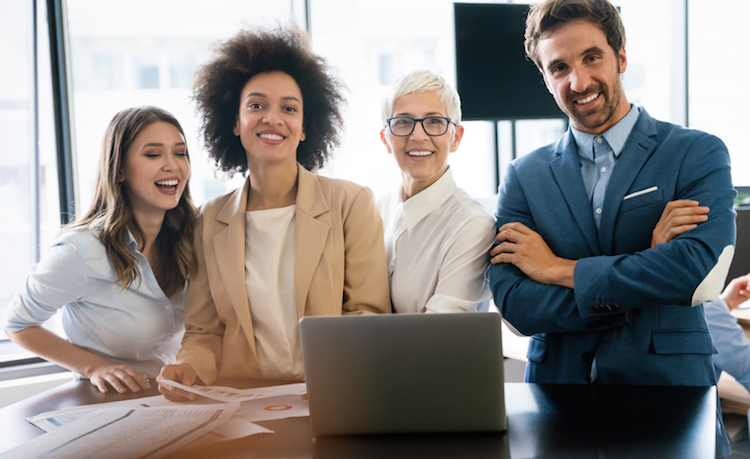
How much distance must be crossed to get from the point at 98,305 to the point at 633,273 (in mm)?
1678

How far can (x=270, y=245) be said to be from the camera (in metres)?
1.77

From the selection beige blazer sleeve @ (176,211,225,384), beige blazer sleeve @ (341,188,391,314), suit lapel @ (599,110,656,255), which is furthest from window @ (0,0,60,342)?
suit lapel @ (599,110,656,255)

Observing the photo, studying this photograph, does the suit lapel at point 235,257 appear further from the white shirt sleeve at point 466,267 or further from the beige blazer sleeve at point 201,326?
the white shirt sleeve at point 466,267

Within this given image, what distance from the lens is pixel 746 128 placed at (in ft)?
15.1

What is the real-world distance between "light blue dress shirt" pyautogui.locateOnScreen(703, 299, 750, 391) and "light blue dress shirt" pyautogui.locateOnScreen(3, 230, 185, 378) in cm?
203

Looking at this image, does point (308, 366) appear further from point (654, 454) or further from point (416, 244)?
point (416, 244)

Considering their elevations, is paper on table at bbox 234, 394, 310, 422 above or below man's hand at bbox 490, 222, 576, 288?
below

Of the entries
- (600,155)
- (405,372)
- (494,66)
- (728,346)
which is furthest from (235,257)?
(494,66)

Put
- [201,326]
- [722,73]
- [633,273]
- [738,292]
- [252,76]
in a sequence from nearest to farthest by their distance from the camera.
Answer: [633,273] < [201,326] < [252,76] < [738,292] < [722,73]

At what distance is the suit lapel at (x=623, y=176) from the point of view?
156cm

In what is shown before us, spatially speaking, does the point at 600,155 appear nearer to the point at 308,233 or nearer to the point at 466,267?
the point at 466,267

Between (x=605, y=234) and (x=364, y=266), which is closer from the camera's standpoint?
(x=605, y=234)

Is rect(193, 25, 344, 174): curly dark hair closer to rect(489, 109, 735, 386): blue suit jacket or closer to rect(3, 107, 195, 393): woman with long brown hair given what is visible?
rect(3, 107, 195, 393): woman with long brown hair

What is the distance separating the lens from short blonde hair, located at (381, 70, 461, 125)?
5.98 feet
